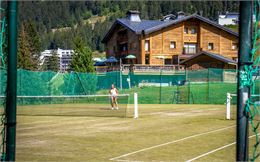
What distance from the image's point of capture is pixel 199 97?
120 ft

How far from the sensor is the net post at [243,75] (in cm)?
311

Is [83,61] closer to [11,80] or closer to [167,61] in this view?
[167,61]

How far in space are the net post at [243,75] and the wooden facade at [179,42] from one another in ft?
174

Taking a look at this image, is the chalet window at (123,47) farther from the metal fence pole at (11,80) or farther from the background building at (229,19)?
the metal fence pole at (11,80)

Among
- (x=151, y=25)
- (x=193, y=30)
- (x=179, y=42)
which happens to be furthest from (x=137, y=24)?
(x=193, y=30)

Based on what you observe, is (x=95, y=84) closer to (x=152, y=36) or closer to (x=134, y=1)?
(x=152, y=36)

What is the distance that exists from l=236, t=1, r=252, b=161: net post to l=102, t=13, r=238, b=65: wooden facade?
5302cm

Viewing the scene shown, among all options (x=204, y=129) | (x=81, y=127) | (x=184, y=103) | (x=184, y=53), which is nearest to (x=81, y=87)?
(x=184, y=103)

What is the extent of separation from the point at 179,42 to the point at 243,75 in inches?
2204

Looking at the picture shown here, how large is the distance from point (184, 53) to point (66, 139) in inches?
1845

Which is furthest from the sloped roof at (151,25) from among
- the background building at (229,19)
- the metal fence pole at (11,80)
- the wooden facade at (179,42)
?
the background building at (229,19)

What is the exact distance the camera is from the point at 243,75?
316 centimetres

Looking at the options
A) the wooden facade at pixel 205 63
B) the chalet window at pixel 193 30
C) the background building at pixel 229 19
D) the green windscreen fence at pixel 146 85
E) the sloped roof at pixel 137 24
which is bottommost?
the green windscreen fence at pixel 146 85

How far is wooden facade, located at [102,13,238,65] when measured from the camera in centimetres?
5697
